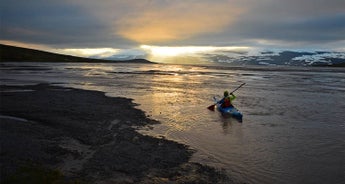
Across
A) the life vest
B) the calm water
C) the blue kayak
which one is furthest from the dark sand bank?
the life vest

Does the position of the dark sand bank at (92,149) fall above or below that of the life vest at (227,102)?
below

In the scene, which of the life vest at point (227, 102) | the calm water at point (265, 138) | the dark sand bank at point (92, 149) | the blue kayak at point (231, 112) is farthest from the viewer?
the life vest at point (227, 102)

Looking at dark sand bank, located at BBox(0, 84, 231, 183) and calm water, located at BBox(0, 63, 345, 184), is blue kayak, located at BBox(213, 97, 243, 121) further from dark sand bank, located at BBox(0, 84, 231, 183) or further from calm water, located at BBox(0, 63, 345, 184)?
dark sand bank, located at BBox(0, 84, 231, 183)

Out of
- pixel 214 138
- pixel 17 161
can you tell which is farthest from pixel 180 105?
pixel 17 161

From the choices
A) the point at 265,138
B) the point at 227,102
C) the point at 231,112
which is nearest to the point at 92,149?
the point at 265,138

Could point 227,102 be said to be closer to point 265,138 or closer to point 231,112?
point 231,112

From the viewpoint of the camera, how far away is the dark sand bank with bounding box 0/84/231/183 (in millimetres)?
10430

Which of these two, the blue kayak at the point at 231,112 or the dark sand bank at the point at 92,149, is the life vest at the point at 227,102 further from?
the dark sand bank at the point at 92,149

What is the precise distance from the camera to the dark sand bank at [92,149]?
411 inches

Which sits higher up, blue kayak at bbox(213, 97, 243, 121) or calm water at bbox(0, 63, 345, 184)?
blue kayak at bbox(213, 97, 243, 121)

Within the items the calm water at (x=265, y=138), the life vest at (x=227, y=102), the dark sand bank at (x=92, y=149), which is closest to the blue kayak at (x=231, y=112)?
the life vest at (x=227, y=102)

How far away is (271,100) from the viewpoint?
30.5 metres

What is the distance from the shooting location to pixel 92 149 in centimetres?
1308

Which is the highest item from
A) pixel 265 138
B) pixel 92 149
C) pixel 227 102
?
pixel 227 102
